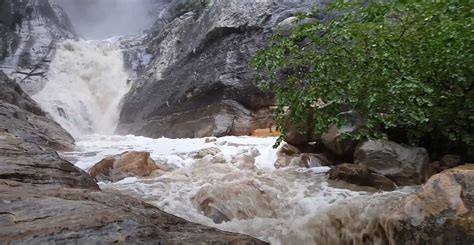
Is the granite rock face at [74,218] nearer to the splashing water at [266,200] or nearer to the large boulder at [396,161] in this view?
the splashing water at [266,200]

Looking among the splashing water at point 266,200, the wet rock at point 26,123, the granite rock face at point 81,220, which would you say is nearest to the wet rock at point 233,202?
the splashing water at point 266,200

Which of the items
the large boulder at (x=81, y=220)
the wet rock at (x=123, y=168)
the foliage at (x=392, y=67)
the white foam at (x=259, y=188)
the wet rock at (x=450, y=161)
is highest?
the foliage at (x=392, y=67)

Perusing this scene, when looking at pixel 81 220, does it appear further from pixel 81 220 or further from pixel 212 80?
pixel 212 80

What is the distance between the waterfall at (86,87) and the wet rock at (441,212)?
18374 mm

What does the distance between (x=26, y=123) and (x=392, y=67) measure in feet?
30.1

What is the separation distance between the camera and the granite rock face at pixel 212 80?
47.5 ft

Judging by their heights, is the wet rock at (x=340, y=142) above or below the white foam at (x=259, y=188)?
above

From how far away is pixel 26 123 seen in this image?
10.5 meters

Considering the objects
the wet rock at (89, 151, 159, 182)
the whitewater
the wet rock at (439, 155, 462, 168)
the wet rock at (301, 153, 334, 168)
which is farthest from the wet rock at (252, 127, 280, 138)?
the wet rock at (439, 155, 462, 168)

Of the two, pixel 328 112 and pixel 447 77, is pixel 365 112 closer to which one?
pixel 328 112

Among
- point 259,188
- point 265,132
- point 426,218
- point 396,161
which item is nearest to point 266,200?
point 259,188

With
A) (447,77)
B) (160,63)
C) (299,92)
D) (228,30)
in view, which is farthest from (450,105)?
(160,63)

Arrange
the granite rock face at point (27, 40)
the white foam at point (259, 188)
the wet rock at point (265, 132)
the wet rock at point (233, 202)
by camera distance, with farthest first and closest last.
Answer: the granite rock face at point (27, 40) → the wet rock at point (265, 132) → the wet rock at point (233, 202) → the white foam at point (259, 188)

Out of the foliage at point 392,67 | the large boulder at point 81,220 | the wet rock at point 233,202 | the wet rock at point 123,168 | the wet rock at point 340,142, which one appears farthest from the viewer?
the wet rock at point 123,168
